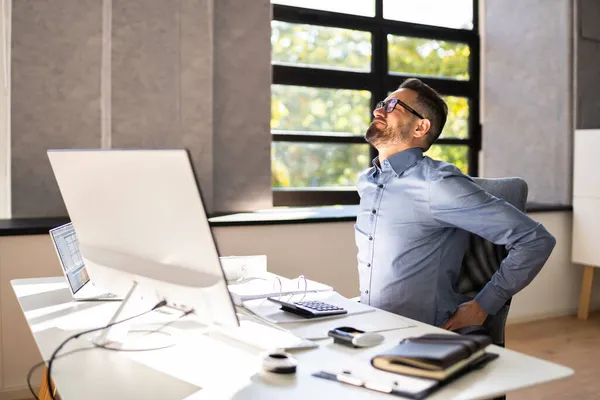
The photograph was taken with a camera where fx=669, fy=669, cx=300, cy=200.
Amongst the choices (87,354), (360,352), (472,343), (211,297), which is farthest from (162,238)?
(472,343)

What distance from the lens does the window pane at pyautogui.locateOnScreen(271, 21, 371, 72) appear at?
14.8ft

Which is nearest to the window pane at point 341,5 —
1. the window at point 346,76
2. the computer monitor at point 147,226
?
the window at point 346,76

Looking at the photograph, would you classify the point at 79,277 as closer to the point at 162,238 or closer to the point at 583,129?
the point at 162,238

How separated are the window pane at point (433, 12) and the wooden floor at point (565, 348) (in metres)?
2.38

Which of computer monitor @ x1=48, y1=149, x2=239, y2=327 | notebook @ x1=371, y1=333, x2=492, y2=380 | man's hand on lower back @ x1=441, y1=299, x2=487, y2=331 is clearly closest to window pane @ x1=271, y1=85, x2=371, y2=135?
man's hand on lower back @ x1=441, y1=299, x2=487, y2=331

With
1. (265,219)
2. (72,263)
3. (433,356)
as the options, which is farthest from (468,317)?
(265,219)

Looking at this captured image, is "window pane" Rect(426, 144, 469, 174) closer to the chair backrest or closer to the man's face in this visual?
the man's face

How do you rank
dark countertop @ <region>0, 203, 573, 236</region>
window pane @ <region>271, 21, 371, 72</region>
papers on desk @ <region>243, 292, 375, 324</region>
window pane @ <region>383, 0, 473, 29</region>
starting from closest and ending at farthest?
1. papers on desk @ <region>243, 292, 375, 324</region>
2. dark countertop @ <region>0, 203, 573, 236</region>
3. window pane @ <region>271, 21, 371, 72</region>
4. window pane @ <region>383, 0, 473, 29</region>

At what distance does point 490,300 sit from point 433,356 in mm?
848

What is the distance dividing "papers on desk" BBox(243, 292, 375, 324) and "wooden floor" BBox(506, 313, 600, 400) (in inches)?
60.4

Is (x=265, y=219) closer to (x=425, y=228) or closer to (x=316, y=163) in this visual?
(x=316, y=163)

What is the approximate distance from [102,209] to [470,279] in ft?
4.02

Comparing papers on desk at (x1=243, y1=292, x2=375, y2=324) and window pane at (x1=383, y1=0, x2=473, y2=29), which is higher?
window pane at (x1=383, y1=0, x2=473, y2=29)

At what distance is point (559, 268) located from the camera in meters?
4.93
